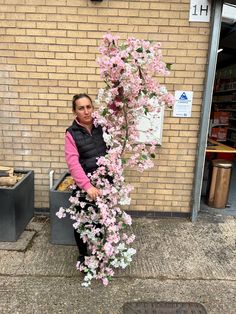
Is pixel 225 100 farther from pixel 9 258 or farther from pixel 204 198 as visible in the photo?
pixel 9 258

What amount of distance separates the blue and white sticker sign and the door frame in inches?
6.4

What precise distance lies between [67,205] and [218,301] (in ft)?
5.71

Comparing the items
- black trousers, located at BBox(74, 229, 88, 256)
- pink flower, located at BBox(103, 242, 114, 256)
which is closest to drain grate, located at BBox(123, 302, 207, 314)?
pink flower, located at BBox(103, 242, 114, 256)

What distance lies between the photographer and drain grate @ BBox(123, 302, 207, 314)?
2459 millimetres

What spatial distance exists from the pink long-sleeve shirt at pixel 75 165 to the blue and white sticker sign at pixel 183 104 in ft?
5.47

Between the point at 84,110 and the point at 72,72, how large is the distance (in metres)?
1.28

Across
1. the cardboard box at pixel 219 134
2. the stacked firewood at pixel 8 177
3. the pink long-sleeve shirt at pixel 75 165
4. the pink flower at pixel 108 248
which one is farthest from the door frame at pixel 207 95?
the cardboard box at pixel 219 134

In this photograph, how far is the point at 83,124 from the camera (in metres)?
Answer: 2.61

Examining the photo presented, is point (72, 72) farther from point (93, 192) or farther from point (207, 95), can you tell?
point (93, 192)

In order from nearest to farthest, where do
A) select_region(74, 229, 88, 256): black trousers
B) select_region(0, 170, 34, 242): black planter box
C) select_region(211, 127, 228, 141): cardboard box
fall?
select_region(74, 229, 88, 256): black trousers, select_region(0, 170, 34, 242): black planter box, select_region(211, 127, 228, 141): cardboard box

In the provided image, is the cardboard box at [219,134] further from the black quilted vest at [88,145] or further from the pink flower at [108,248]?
the pink flower at [108,248]

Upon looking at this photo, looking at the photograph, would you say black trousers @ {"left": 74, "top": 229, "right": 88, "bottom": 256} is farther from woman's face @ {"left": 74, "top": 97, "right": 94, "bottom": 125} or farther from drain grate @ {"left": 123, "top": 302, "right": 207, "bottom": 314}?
woman's face @ {"left": 74, "top": 97, "right": 94, "bottom": 125}

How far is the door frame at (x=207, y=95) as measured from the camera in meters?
3.42

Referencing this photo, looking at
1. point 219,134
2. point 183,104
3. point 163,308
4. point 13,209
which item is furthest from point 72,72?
point 219,134
